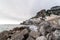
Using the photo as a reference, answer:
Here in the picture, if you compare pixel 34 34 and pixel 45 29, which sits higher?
pixel 45 29

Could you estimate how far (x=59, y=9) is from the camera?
31.2 ft

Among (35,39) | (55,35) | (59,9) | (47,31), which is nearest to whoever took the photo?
(55,35)

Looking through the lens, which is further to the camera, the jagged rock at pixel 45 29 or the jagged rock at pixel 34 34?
the jagged rock at pixel 45 29

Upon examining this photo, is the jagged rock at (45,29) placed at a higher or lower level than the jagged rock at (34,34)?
higher

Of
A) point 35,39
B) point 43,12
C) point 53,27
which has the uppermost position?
point 43,12

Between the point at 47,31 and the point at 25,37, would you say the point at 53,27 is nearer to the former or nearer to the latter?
the point at 47,31

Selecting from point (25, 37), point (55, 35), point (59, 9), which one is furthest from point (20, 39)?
point (59, 9)

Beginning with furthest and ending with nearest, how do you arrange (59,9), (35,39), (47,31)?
(59,9) → (47,31) → (35,39)

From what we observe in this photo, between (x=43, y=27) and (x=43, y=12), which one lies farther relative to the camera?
(x=43, y=12)

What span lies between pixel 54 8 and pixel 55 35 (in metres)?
5.61

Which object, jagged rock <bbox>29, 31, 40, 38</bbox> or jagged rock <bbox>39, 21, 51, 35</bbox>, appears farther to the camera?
jagged rock <bbox>39, 21, 51, 35</bbox>

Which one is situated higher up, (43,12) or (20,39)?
(43,12)

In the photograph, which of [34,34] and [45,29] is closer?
[34,34]

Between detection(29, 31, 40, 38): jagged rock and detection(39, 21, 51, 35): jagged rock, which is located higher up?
detection(39, 21, 51, 35): jagged rock
